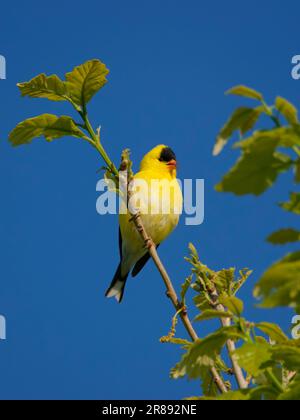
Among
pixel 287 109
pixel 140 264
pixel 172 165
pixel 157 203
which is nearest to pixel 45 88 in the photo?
pixel 287 109

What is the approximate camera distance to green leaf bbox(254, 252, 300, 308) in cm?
79

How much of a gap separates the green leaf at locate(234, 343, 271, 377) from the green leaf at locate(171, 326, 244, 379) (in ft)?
0.10

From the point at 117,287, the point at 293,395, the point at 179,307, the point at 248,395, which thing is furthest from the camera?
the point at 117,287

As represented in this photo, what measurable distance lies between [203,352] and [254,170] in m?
0.45

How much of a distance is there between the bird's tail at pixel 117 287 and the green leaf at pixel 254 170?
171 inches

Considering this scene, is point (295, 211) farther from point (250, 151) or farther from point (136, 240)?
point (136, 240)

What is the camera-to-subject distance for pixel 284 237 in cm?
85

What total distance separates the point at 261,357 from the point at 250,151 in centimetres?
47

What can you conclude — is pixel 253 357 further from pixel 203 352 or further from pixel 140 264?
pixel 140 264

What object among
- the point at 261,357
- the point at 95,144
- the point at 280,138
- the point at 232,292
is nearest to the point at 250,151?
the point at 280,138

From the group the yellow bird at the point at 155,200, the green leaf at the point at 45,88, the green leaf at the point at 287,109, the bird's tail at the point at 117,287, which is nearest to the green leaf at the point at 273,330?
the green leaf at the point at 287,109

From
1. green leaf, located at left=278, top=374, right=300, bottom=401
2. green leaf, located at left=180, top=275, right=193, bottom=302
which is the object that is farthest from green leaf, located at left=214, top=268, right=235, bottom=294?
green leaf, located at left=278, top=374, right=300, bottom=401

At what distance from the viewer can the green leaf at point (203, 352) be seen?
1108 millimetres

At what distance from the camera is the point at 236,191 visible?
83 cm
